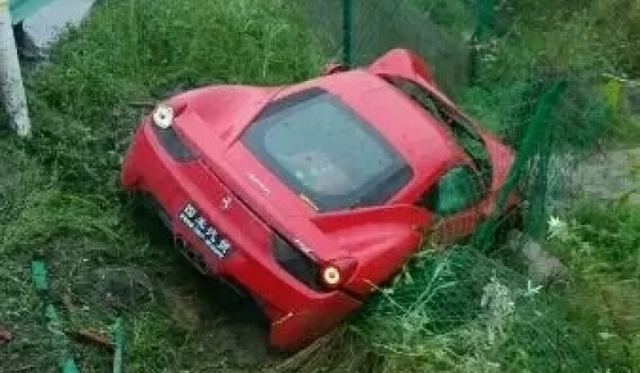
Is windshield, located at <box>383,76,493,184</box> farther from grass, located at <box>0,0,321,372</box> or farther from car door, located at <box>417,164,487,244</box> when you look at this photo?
grass, located at <box>0,0,321,372</box>

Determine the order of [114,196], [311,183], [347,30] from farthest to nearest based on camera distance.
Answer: [347,30] < [114,196] < [311,183]

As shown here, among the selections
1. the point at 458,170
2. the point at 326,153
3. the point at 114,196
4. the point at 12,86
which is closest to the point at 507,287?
the point at 458,170

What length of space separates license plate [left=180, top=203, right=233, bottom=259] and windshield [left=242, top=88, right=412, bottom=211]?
531 mm

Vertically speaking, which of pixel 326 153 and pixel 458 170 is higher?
pixel 326 153

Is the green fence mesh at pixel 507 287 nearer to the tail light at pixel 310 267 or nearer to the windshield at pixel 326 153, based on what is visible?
the tail light at pixel 310 267

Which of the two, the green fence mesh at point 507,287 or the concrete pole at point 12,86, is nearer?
the green fence mesh at point 507,287

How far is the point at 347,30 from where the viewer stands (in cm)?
1092

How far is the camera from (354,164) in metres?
7.27

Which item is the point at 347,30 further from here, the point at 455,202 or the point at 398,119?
the point at 455,202

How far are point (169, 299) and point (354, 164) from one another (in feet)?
4.32

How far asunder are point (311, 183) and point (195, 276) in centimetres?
99

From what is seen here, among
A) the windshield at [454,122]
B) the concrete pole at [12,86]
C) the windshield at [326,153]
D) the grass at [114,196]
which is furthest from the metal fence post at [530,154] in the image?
the concrete pole at [12,86]

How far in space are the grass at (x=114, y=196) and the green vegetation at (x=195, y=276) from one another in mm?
11

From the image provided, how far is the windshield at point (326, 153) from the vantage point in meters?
7.11
